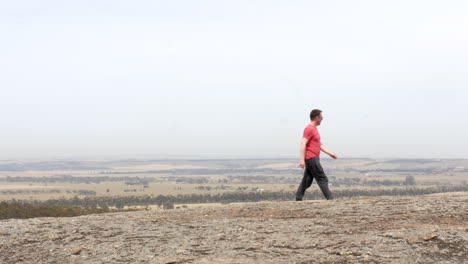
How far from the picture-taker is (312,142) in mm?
13820

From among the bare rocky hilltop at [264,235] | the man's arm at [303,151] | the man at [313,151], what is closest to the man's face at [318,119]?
the man at [313,151]

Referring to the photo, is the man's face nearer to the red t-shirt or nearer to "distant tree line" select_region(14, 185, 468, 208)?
the red t-shirt

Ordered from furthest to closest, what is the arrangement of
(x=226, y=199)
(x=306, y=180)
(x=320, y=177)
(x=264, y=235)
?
(x=226, y=199) → (x=306, y=180) → (x=320, y=177) → (x=264, y=235)

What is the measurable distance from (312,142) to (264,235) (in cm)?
443

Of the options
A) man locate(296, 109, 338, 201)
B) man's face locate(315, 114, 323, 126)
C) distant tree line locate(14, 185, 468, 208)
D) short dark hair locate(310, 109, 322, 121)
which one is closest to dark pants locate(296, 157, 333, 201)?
man locate(296, 109, 338, 201)

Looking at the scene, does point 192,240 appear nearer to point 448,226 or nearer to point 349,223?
point 349,223

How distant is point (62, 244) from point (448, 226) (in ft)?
23.2

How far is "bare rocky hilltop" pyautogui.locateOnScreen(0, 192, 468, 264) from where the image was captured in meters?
8.68

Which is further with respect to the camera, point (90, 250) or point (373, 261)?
point (90, 250)

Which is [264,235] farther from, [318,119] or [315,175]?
[318,119]

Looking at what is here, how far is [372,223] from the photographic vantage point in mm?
10344

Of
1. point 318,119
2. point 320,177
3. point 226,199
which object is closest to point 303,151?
point 320,177

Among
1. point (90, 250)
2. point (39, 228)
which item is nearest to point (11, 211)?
point (39, 228)

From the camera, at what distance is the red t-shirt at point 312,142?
13.7m
